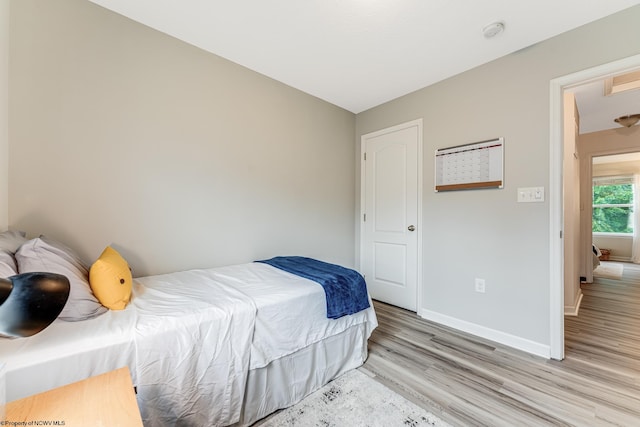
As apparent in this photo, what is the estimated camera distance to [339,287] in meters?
1.81

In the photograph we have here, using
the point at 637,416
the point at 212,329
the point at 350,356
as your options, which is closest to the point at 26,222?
the point at 212,329

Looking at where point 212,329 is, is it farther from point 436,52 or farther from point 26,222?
point 436,52

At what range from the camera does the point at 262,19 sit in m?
1.88

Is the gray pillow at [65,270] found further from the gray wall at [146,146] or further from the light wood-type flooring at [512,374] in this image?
the light wood-type flooring at [512,374]

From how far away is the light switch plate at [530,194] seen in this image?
2088 millimetres

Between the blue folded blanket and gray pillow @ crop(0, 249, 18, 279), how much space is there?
1.43 m

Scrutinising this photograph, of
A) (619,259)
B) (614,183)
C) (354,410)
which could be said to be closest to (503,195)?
(354,410)

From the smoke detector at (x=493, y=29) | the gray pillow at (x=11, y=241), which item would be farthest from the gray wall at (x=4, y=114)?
the smoke detector at (x=493, y=29)

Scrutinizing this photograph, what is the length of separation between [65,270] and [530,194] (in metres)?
3.09

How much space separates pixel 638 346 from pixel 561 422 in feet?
5.13

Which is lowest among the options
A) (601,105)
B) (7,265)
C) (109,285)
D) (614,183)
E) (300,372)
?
(300,372)

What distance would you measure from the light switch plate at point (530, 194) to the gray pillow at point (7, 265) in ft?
10.2

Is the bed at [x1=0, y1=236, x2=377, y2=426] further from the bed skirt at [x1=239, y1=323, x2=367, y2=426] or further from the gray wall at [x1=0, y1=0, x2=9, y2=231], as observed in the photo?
the gray wall at [x1=0, y1=0, x2=9, y2=231]

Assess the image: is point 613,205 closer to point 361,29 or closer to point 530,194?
point 530,194
